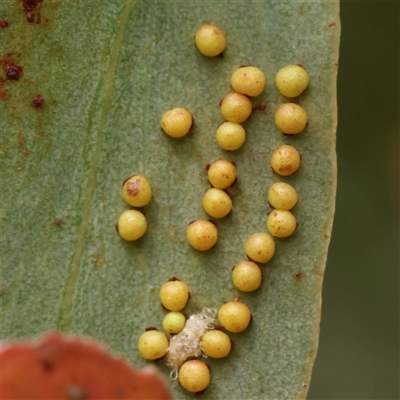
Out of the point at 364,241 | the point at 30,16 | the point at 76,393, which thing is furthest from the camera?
the point at 364,241

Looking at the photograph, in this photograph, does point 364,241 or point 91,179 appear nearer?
point 91,179

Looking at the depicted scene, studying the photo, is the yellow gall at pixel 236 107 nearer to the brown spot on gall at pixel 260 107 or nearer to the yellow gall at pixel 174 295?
the brown spot on gall at pixel 260 107

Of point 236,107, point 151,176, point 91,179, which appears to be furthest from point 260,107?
point 91,179

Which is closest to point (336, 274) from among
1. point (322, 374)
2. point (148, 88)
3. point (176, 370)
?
point (322, 374)

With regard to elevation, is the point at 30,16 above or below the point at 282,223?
above

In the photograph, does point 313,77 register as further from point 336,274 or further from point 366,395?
point 366,395

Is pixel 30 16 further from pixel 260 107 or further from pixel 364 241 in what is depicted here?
pixel 364 241

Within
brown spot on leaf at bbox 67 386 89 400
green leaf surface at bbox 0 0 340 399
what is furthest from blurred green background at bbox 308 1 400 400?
brown spot on leaf at bbox 67 386 89 400
